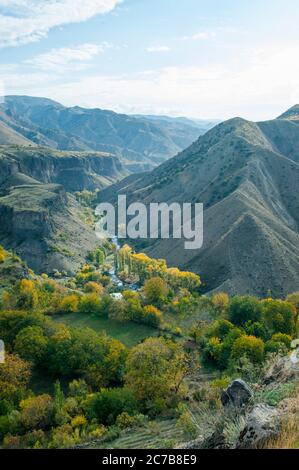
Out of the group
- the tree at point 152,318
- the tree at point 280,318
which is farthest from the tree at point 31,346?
the tree at point 280,318

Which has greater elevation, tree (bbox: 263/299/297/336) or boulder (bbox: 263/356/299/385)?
boulder (bbox: 263/356/299/385)

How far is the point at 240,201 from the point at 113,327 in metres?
60.7

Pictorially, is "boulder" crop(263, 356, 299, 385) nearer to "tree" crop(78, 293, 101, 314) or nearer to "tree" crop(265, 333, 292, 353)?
"tree" crop(265, 333, 292, 353)

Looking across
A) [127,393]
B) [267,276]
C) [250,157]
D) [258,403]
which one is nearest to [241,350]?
[127,393]

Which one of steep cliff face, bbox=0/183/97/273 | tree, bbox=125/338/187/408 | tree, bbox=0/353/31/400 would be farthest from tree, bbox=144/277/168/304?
steep cliff face, bbox=0/183/97/273

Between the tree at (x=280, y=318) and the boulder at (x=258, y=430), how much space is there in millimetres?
44678

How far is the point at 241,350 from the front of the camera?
142 ft

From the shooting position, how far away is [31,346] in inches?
1756

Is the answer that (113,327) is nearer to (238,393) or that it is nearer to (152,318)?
(152,318)

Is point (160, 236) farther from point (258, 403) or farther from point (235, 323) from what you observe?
point (258, 403)

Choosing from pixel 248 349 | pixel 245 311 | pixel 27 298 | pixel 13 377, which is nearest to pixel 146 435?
pixel 13 377

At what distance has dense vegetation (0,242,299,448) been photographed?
3350 centimetres

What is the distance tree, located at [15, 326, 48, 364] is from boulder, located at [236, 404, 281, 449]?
123 feet
